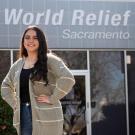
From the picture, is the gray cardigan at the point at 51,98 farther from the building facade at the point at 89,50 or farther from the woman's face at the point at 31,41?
the building facade at the point at 89,50

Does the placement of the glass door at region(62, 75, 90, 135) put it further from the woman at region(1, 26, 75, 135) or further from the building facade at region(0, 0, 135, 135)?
the woman at region(1, 26, 75, 135)

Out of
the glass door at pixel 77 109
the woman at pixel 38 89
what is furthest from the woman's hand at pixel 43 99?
the glass door at pixel 77 109

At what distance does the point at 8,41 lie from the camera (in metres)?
10.4

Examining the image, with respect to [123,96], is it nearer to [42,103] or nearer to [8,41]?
[8,41]

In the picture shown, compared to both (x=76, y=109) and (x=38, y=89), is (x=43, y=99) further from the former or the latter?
(x=76, y=109)

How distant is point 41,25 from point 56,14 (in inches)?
16.5

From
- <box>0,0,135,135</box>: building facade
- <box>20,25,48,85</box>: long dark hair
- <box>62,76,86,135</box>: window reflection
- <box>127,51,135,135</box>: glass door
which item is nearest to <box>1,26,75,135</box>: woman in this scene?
<box>20,25,48,85</box>: long dark hair

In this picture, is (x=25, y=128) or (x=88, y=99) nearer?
(x=25, y=128)

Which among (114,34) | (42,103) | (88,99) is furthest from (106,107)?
(42,103)

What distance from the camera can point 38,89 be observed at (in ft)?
13.4

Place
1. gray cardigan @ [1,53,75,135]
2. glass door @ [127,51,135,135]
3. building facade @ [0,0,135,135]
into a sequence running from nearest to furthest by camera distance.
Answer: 1. gray cardigan @ [1,53,75,135]
2. building facade @ [0,0,135,135]
3. glass door @ [127,51,135,135]

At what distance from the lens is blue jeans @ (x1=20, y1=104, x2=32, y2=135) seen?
4.01m

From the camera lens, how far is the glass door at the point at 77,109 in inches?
420

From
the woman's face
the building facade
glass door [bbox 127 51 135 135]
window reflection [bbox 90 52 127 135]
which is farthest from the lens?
glass door [bbox 127 51 135 135]
